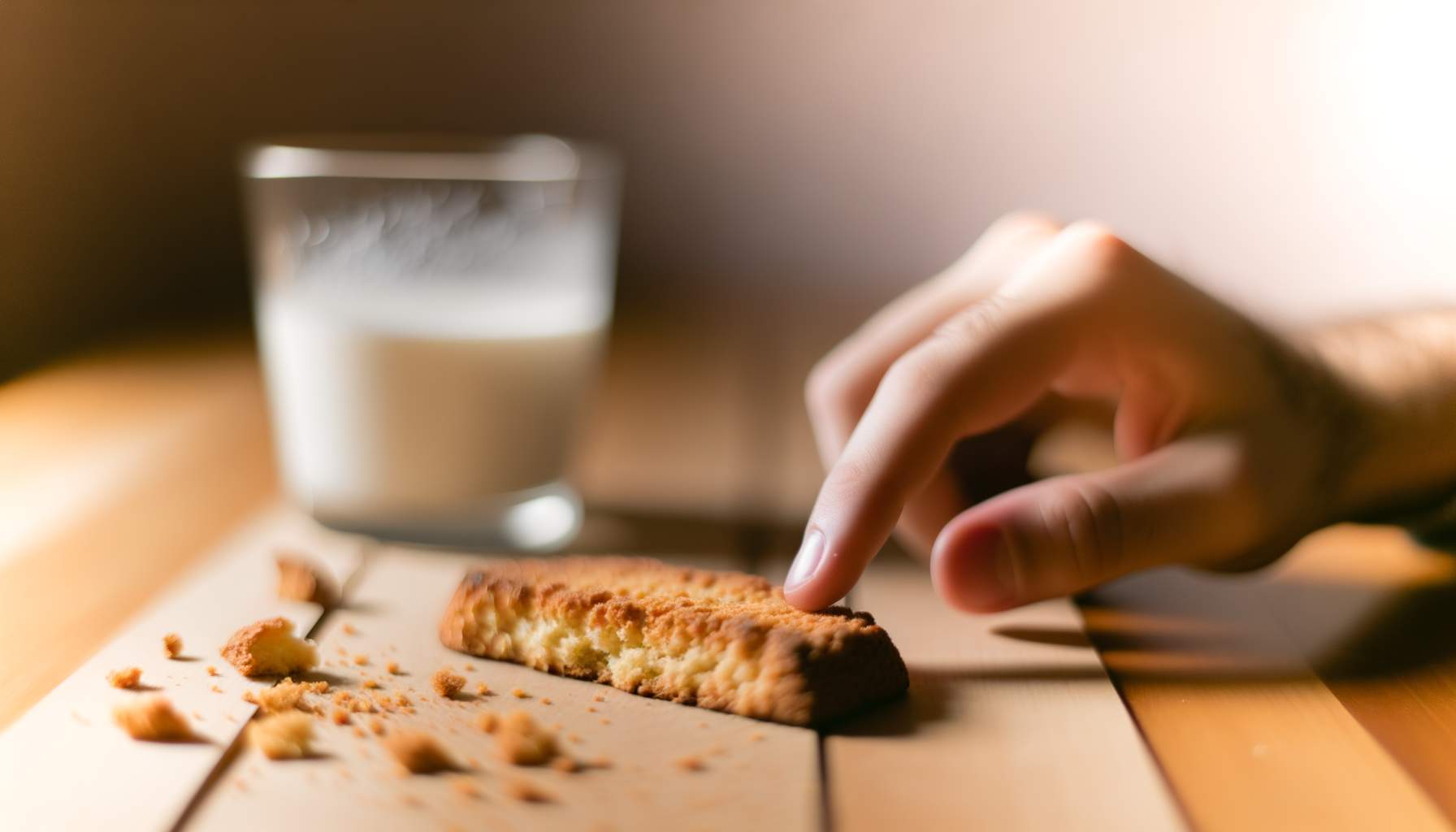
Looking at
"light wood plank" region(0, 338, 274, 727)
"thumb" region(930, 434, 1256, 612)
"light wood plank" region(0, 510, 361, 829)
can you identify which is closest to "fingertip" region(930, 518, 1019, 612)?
"thumb" region(930, 434, 1256, 612)

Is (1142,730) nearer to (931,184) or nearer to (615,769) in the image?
(615,769)

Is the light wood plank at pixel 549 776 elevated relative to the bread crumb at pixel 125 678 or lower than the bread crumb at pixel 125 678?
elevated

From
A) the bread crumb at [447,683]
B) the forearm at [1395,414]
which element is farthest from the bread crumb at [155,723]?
the forearm at [1395,414]

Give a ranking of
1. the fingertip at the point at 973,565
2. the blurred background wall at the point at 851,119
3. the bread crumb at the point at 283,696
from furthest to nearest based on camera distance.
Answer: the blurred background wall at the point at 851,119 → the fingertip at the point at 973,565 → the bread crumb at the point at 283,696

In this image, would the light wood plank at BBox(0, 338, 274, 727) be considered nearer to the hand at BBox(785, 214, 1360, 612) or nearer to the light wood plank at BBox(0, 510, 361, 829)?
the light wood plank at BBox(0, 510, 361, 829)

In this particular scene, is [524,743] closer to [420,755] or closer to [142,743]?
[420,755]

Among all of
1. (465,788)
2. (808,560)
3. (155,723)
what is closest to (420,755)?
(465,788)

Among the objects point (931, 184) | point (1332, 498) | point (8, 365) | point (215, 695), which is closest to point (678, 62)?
point (931, 184)

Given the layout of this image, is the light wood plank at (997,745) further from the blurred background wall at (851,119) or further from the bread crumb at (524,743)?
the blurred background wall at (851,119)
